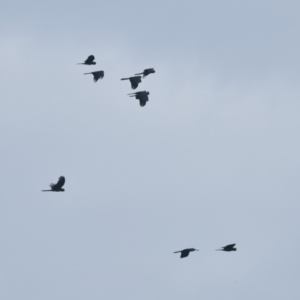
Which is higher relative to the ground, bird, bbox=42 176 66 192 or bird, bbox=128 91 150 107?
bird, bbox=128 91 150 107

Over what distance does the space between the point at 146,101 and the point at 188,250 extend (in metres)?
17.1

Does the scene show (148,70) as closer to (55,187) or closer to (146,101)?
(146,101)

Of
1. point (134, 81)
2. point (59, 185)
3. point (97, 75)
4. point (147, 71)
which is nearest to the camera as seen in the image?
point (59, 185)

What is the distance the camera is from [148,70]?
14962 centimetres

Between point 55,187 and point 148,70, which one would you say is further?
point 148,70

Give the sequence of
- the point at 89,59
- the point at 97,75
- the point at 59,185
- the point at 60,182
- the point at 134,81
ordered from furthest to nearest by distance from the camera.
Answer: the point at 97,75 < the point at 134,81 < the point at 89,59 < the point at 59,185 < the point at 60,182

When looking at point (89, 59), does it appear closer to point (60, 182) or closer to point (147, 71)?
point (147, 71)

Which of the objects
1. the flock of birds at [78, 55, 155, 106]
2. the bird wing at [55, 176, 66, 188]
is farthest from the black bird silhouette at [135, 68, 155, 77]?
the bird wing at [55, 176, 66, 188]

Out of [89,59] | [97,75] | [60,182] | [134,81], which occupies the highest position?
[89,59]

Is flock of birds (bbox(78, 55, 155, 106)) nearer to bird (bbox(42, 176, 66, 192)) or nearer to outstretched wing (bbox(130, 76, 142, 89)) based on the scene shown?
outstretched wing (bbox(130, 76, 142, 89))

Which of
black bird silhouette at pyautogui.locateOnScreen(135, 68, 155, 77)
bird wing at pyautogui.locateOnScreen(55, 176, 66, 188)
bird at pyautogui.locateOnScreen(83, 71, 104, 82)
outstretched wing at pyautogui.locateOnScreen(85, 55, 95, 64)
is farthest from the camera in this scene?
black bird silhouette at pyautogui.locateOnScreen(135, 68, 155, 77)

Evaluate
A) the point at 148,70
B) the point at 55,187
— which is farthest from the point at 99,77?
the point at 55,187

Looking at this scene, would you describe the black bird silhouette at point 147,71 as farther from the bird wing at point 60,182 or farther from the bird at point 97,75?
the bird wing at point 60,182

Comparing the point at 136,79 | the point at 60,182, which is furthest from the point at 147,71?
the point at 60,182
